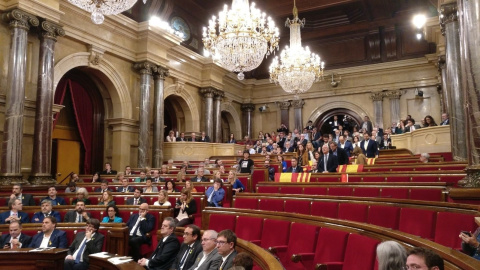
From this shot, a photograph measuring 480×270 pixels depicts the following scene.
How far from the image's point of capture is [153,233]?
179 inches

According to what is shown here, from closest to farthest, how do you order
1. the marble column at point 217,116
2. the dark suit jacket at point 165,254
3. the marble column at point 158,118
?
the dark suit jacket at point 165,254
the marble column at point 158,118
the marble column at point 217,116

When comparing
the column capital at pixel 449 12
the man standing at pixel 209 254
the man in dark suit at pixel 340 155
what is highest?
the column capital at pixel 449 12

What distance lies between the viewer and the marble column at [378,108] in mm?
13430

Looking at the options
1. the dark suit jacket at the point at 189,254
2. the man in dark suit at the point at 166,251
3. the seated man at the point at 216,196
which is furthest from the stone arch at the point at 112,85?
the dark suit jacket at the point at 189,254

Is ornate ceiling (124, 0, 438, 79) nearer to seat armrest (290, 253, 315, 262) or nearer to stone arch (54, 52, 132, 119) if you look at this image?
stone arch (54, 52, 132, 119)

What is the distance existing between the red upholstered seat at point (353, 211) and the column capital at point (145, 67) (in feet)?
26.6

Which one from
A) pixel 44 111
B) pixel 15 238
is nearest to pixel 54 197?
pixel 15 238

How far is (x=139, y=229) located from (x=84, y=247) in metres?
0.76

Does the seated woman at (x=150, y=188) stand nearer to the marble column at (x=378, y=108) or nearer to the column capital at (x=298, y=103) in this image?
the marble column at (x=378, y=108)

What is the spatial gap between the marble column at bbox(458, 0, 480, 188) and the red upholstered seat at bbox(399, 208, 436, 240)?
2.22ft

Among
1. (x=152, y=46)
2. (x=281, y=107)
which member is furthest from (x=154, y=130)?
(x=281, y=107)

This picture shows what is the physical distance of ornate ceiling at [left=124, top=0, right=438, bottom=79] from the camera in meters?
13.0

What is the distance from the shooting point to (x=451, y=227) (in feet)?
7.99

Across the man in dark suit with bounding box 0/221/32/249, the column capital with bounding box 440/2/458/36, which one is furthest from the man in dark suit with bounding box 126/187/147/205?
the column capital with bounding box 440/2/458/36
